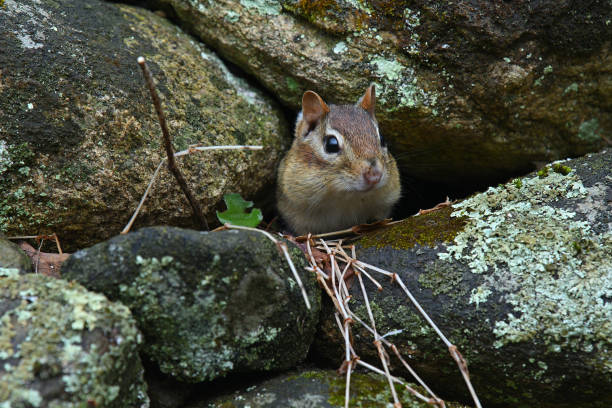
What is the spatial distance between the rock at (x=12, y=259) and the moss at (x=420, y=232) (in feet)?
5.95

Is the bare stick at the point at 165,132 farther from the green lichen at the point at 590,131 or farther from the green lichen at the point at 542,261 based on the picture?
the green lichen at the point at 590,131

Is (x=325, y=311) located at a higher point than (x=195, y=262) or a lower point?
lower

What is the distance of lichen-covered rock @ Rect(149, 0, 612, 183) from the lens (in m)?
3.39

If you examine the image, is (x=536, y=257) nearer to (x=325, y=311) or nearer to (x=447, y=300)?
(x=447, y=300)

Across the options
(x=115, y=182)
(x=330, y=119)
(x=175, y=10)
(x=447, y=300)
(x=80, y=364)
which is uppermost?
(x=175, y=10)

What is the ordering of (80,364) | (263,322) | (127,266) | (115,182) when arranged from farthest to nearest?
1. (115,182)
2. (263,322)
3. (127,266)
4. (80,364)

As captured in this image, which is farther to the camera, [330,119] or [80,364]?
[330,119]

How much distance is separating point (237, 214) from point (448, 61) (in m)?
1.81

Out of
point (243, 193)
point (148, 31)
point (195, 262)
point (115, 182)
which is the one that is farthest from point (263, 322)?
point (148, 31)

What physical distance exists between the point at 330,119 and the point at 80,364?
2414 mm

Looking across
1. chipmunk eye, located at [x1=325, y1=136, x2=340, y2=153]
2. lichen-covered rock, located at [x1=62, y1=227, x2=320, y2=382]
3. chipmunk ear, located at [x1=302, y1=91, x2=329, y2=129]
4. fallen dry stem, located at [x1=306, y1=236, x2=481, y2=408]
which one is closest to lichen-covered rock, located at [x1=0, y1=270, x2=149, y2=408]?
lichen-covered rock, located at [x1=62, y1=227, x2=320, y2=382]

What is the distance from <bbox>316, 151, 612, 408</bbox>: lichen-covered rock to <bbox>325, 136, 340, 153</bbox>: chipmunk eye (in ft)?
2.82

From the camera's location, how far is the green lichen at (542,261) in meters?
2.35

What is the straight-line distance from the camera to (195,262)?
215 cm
